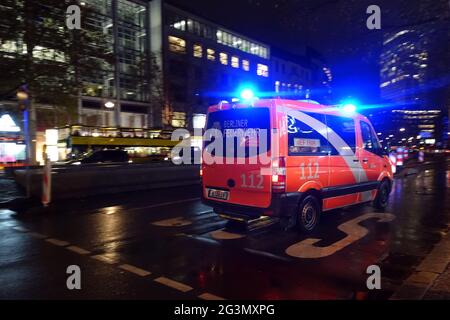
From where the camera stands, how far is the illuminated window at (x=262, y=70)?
227ft

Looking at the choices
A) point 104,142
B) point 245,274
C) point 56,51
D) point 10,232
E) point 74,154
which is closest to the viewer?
point 245,274

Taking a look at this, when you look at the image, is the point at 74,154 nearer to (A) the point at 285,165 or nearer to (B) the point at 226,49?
(A) the point at 285,165

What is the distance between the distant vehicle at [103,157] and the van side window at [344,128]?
66.9 feet

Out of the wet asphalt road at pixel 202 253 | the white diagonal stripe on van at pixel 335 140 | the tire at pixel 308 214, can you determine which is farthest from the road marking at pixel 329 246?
the white diagonal stripe on van at pixel 335 140

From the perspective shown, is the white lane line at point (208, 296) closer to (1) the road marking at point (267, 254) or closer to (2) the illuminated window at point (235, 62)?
(1) the road marking at point (267, 254)

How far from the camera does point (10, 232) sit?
738cm

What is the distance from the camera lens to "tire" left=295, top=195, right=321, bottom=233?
6.99 metres

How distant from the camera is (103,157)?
26734 mm

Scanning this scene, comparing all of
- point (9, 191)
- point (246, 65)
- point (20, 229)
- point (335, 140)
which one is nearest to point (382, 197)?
point (335, 140)

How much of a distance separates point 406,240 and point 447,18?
4057mm

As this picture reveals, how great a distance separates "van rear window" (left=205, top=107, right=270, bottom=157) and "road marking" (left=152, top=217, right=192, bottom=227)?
192 centimetres

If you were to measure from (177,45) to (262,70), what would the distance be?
22.2m

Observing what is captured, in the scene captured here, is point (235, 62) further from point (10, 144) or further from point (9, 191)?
point (9, 191)
